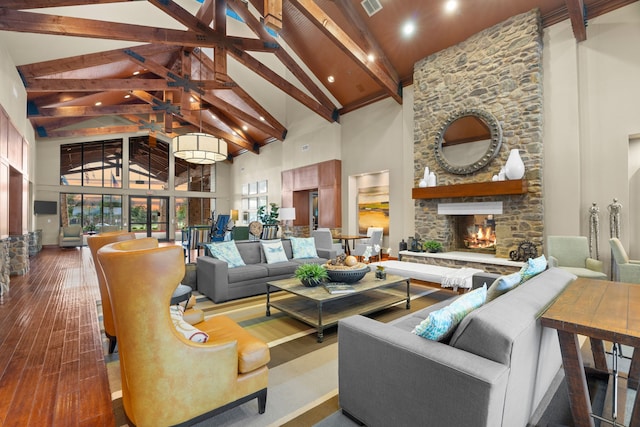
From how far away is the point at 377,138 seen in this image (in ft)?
26.8

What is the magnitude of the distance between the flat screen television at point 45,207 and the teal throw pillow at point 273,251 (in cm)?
1060

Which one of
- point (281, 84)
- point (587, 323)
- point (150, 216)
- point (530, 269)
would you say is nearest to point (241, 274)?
point (530, 269)

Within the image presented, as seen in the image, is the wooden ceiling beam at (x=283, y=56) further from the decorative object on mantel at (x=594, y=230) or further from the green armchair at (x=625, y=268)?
the green armchair at (x=625, y=268)

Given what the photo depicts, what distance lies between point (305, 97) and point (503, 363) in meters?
8.13

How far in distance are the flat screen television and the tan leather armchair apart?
12.6 m

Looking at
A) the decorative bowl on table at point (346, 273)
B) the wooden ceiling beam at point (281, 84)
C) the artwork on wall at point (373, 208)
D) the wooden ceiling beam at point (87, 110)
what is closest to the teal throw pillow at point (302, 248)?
the decorative bowl on table at point (346, 273)

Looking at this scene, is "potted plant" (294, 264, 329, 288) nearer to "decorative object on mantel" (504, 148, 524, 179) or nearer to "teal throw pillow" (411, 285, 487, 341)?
"teal throw pillow" (411, 285, 487, 341)

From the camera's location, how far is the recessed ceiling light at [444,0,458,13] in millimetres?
5171

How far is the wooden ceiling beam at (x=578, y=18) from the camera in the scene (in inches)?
169

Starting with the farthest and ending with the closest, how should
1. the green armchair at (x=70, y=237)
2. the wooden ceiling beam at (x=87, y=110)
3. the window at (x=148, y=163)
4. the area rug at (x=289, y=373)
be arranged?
the window at (x=148, y=163), the green armchair at (x=70, y=237), the wooden ceiling beam at (x=87, y=110), the area rug at (x=289, y=373)

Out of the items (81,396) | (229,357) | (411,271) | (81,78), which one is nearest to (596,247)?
(411,271)

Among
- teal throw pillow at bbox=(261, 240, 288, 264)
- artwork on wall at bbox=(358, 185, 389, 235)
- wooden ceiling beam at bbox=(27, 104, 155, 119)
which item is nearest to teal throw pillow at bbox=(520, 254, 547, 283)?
teal throw pillow at bbox=(261, 240, 288, 264)

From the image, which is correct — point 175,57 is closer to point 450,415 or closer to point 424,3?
point 424,3

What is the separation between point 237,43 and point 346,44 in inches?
87.7
